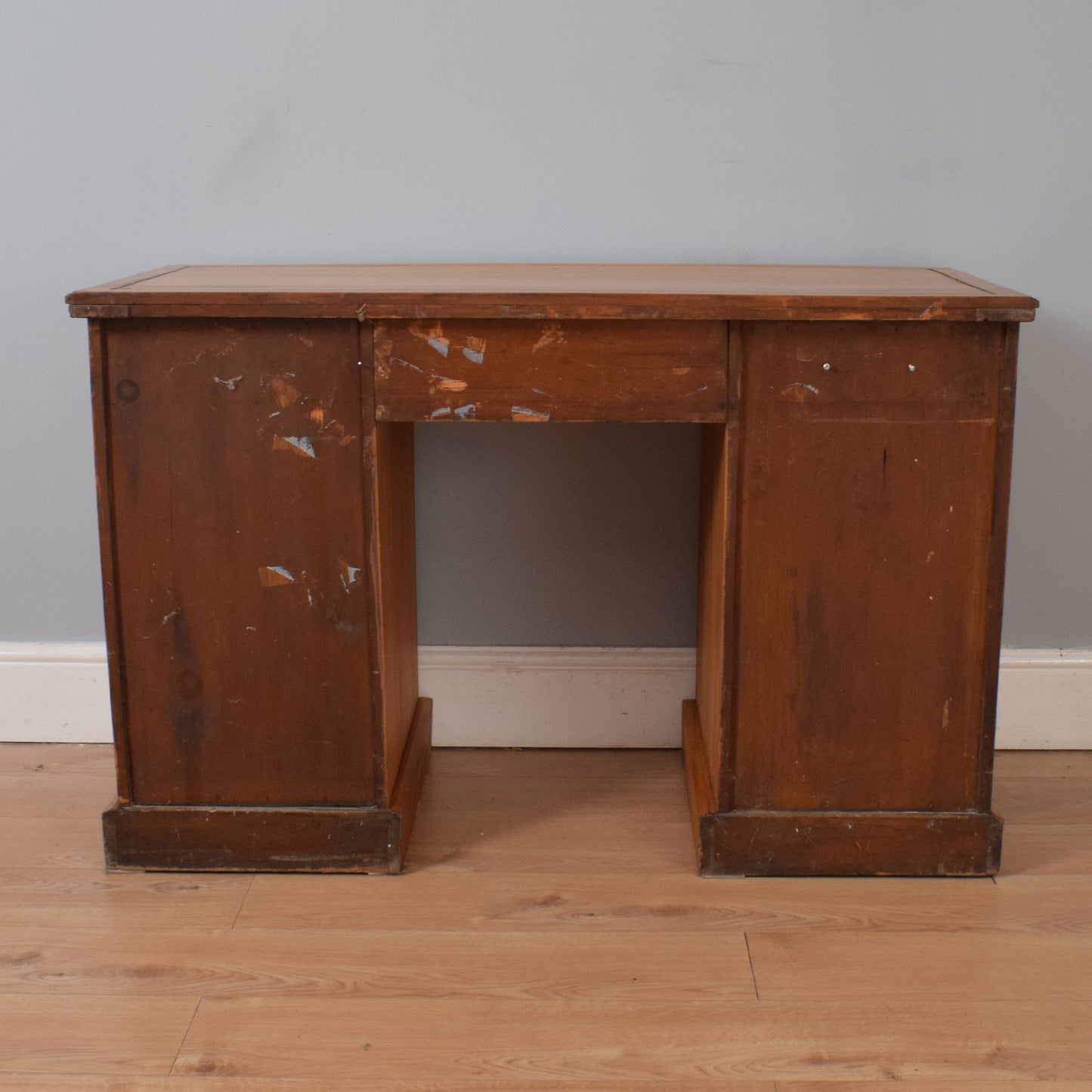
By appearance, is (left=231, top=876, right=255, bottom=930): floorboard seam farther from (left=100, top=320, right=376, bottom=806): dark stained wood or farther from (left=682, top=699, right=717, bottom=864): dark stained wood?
(left=682, top=699, right=717, bottom=864): dark stained wood

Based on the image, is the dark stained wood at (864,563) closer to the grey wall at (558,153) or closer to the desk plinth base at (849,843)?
the desk plinth base at (849,843)

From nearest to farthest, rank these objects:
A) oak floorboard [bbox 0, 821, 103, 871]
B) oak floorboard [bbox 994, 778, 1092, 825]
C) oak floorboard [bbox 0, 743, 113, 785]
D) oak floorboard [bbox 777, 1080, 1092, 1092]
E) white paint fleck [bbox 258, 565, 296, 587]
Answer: oak floorboard [bbox 777, 1080, 1092, 1092]
white paint fleck [bbox 258, 565, 296, 587]
oak floorboard [bbox 0, 821, 103, 871]
oak floorboard [bbox 994, 778, 1092, 825]
oak floorboard [bbox 0, 743, 113, 785]

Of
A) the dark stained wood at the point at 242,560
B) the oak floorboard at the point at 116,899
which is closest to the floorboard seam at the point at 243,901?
the oak floorboard at the point at 116,899

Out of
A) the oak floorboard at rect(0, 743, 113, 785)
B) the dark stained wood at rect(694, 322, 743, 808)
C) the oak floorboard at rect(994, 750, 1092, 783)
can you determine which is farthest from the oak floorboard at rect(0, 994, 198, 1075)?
the oak floorboard at rect(994, 750, 1092, 783)

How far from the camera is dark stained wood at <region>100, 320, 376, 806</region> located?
1719 mm

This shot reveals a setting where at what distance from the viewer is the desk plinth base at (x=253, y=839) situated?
1.85m

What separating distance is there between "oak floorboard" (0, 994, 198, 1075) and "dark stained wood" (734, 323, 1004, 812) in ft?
2.78

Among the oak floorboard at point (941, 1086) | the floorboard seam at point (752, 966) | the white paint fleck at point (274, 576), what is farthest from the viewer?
the white paint fleck at point (274, 576)

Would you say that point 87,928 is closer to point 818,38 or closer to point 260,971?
point 260,971

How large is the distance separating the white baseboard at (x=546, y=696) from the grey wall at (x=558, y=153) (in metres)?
0.32

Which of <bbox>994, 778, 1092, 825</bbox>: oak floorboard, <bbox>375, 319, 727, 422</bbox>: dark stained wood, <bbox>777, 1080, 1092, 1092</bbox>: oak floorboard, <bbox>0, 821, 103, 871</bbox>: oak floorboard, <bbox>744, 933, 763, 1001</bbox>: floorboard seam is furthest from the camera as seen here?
<bbox>994, 778, 1092, 825</bbox>: oak floorboard

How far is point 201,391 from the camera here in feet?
5.67

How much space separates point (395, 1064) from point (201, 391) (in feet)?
3.02

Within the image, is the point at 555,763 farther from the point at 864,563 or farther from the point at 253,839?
the point at 864,563
